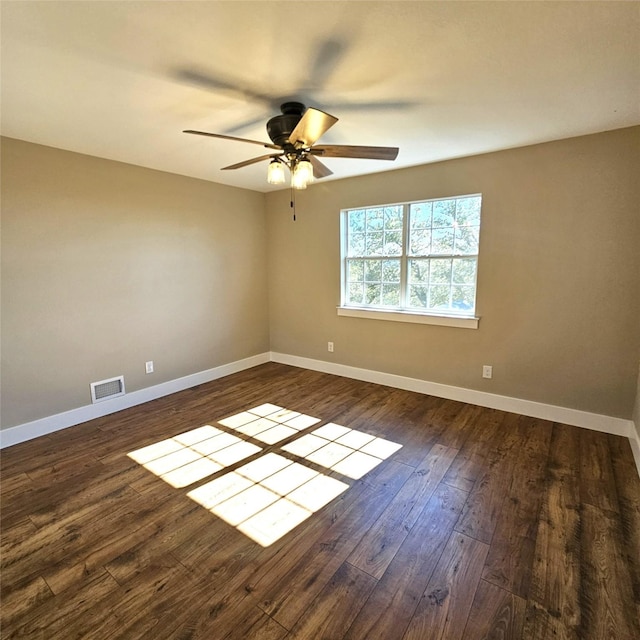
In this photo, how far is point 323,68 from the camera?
1.68m

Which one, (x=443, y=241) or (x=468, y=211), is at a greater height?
(x=468, y=211)

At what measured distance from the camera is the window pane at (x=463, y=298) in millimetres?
3336

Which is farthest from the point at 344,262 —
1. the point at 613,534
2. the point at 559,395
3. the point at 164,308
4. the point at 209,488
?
the point at 613,534

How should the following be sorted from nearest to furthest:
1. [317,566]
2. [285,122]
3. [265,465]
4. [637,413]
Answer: [317,566] → [285,122] → [265,465] → [637,413]

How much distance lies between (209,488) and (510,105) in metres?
3.08

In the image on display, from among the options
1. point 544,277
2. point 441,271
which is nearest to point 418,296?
point 441,271

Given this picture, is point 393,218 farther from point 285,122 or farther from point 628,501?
point 628,501

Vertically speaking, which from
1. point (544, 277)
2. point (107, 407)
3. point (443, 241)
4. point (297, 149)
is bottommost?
point (107, 407)

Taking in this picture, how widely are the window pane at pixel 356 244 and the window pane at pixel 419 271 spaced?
0.65 metres

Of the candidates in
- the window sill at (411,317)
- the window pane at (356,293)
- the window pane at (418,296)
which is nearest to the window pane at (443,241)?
the window pane at (418,296)

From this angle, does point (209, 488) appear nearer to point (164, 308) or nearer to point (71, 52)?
point (164, 308)

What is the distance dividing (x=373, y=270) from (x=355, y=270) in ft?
0.79

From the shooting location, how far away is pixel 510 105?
211 centimetres

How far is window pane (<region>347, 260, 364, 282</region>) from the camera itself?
13.2 feet
